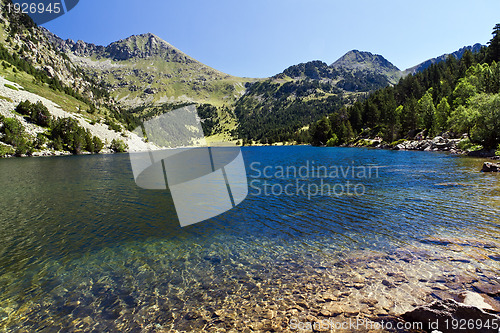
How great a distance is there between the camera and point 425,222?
683 inches

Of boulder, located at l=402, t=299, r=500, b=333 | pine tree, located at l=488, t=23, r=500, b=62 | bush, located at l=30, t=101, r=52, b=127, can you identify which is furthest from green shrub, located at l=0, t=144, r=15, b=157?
pine tree, located at l=488, t=23, r=500, b=62

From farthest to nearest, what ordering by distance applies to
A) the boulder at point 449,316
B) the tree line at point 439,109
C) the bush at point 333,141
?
the bush at point 333,141 < the tree line at point 439,109 < the boulder at point 449,316

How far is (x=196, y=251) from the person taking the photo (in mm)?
13734

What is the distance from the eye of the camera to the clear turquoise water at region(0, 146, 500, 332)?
8.74 m

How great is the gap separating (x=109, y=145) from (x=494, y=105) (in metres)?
178

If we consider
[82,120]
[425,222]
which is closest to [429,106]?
[425,222]

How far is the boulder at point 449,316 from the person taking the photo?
20.1ft

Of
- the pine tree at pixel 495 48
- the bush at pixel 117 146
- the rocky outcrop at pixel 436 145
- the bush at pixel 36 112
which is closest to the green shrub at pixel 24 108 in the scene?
the bush at pixel 36 112

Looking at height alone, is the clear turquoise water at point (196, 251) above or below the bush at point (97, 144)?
below

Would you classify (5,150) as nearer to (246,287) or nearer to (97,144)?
(97,144)

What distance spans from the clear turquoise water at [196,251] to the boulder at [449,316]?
329 cm

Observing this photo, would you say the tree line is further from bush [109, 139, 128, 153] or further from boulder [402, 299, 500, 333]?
bush [109, 139, 128, 153]

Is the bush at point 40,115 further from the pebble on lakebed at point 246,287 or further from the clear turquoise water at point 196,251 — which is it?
the pebble on lakebed at point 246,287

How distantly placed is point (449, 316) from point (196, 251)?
453 inches
